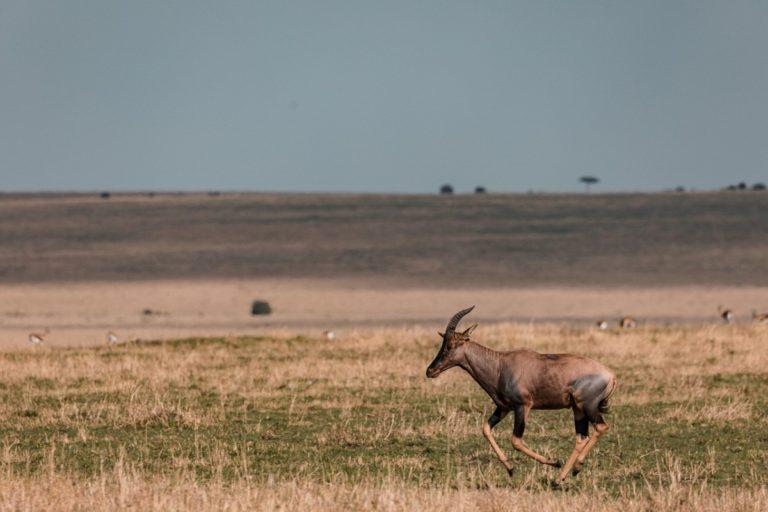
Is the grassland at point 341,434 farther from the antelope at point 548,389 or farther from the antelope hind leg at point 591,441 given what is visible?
the antelope at point 548,389

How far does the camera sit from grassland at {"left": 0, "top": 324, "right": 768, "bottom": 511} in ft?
37.1

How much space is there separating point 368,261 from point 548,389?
65.3m

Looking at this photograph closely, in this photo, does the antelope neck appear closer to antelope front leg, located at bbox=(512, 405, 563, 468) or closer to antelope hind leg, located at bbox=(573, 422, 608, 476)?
antelope front leg, located at bbox=(512, 405, 563, 468)

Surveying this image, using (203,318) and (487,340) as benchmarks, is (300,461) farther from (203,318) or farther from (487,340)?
(203,318)

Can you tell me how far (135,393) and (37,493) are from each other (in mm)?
7902

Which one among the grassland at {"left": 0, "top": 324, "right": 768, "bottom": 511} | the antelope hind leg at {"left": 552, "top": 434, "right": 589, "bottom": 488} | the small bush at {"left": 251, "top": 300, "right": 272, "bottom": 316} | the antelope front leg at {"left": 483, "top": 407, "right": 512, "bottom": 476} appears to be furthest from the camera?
A: the small bush at {"left": 251, "top": 300, "right": 272, "bottom": 316}

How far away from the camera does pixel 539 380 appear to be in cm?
1250

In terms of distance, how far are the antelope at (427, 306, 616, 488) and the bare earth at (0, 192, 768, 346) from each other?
26423 mm

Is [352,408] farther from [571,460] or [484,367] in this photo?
[571,460]

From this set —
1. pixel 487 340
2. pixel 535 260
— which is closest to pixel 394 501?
pixel 487 340

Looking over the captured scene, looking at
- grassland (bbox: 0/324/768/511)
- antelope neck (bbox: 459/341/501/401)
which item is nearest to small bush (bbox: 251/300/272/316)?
grassland (bbox: 0/324/768/511)

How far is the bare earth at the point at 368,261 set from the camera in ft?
177

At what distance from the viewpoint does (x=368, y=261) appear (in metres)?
77.8

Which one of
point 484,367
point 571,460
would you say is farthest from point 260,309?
point 571,460
